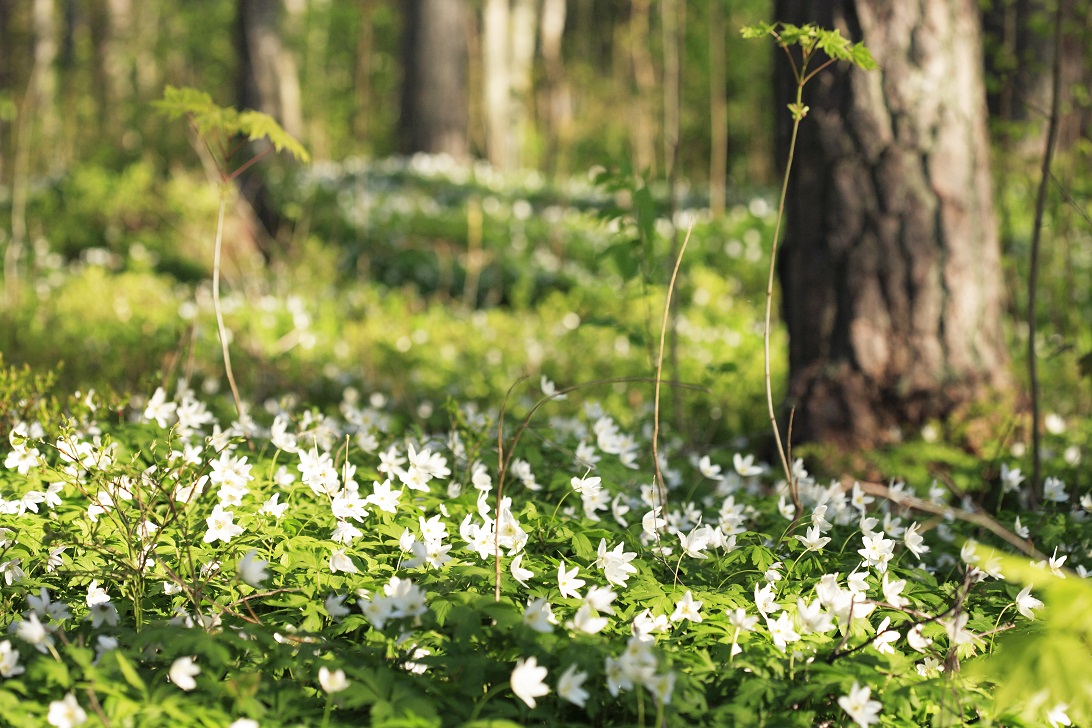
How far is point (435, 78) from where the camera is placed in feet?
44.3

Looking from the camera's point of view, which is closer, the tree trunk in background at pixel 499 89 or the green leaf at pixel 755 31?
the green leaf at pixel 755 31

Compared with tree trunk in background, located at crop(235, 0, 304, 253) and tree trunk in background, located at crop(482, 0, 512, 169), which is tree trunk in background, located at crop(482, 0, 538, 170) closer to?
tree trunk in background, located at crop(482, 0, 512, 169)

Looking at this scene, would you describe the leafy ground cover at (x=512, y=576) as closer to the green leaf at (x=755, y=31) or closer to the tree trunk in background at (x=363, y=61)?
the green leaf at (x=755, y=31)

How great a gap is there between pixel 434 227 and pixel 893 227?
606 centimetres

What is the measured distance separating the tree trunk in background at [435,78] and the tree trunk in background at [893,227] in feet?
34.0

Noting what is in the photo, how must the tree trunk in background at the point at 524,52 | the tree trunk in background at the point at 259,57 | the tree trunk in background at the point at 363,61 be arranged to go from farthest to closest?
the tree trunk in background at the point at 524,52 → the tree trunk in background at the point at 259,57 → the tree trunk in background at the point at 363,61

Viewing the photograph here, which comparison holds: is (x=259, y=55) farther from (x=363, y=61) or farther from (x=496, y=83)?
(x=496, y=83)

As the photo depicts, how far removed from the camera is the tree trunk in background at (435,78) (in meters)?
13.3

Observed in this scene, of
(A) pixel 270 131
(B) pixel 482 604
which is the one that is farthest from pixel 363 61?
(B) pixel 482 604

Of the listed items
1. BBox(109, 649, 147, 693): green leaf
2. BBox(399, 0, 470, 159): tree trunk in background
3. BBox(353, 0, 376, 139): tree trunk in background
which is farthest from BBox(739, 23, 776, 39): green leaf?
BBox(399, 0, 470, 159): tree trunk in background

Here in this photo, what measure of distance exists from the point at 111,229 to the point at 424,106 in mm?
5937

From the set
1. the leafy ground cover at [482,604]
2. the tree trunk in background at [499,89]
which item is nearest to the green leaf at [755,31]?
the leafy ground cover at [482,604]

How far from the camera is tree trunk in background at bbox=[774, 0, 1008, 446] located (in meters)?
3.64

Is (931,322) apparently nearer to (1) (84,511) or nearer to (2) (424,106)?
(1) (84,511)
